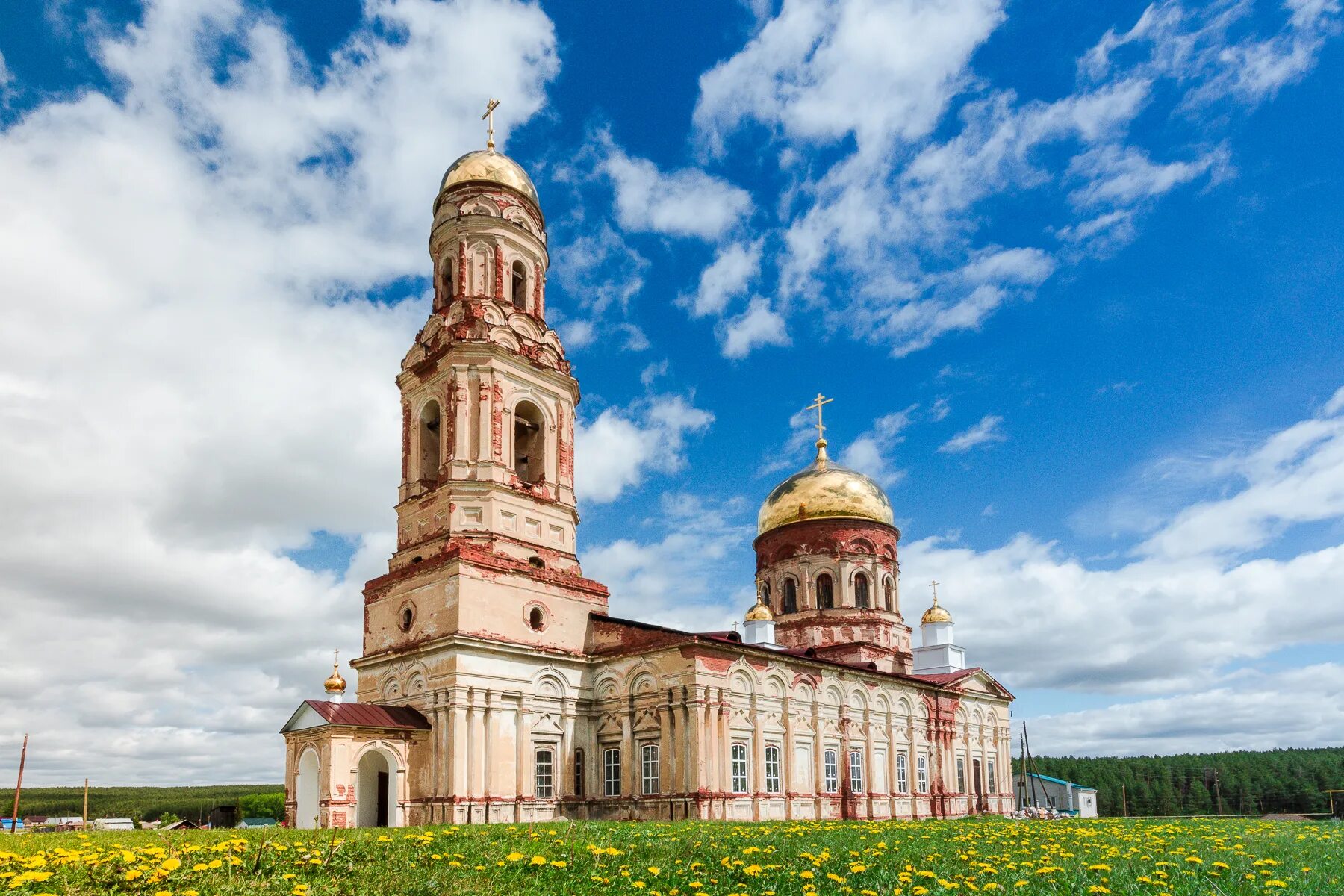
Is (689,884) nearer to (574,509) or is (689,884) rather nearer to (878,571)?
(574,509)

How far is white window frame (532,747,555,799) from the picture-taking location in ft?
106

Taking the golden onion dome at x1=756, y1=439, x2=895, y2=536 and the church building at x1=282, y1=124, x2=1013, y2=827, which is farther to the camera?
the golden onion dome at x1=756, y1=439, x2=895, y2=536

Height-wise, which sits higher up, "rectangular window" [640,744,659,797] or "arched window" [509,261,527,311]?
"arched window" [509,261,527,311]

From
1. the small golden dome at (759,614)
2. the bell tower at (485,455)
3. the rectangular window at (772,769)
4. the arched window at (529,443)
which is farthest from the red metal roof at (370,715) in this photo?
the small golden dome at (759,614)

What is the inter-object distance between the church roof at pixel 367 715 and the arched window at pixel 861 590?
83.6ft

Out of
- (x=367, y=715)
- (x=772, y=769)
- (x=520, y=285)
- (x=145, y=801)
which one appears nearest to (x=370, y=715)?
(x=367, y=715)

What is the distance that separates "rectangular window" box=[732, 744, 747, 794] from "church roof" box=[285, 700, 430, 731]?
10.0 meters

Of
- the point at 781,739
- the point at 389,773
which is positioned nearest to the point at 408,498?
the point at 389,773

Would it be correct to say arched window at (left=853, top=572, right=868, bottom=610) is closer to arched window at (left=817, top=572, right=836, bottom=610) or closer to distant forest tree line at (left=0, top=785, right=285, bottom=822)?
arched window at (left=817, top=572, right=836, bottom=610)

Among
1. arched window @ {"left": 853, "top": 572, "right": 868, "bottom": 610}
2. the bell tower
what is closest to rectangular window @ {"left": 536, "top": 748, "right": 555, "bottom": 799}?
the bell tower

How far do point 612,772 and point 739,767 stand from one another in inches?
167

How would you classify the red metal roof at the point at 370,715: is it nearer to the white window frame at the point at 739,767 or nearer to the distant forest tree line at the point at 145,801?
the white window frame at the point at 739,767

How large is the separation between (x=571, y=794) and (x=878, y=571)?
22.7 m

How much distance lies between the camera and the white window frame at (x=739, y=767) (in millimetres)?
33344
